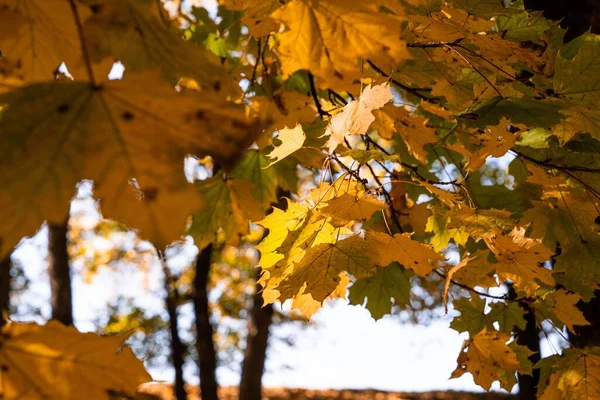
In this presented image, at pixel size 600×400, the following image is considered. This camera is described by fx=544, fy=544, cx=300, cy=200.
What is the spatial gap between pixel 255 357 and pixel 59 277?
9.81 feet

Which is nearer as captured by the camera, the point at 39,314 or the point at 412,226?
the point at 412,226

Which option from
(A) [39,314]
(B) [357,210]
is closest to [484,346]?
(B) [357,210]

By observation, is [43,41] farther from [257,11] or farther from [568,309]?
[568,309]

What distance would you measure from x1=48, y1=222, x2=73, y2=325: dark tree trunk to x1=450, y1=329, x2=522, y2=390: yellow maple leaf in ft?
20.9

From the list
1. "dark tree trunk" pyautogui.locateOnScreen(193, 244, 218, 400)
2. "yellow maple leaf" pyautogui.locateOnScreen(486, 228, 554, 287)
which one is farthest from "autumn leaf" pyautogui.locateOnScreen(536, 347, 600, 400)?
"dark tree trunk" pyautogui.locateOnScreen(193, 244, 218, 400)

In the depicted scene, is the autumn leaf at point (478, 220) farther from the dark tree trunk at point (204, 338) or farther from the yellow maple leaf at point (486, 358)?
the dark tree trunk at point (204, 338)

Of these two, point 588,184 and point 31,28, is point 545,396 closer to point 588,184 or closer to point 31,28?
point 588,184

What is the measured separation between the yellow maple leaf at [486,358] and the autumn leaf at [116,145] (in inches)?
69.3

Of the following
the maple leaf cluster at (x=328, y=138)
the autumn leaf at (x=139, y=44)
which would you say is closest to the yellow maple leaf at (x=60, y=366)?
the maple leaf cluster at (x=328, y=138)

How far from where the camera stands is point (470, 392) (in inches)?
379

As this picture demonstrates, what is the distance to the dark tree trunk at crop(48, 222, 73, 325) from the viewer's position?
7430 mm

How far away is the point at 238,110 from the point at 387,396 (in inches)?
373

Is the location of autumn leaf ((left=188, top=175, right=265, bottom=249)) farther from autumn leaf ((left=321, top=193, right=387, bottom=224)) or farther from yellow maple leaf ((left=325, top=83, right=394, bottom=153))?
yellow maple leaf ((left=325, top=83, right=394, bottom=153))

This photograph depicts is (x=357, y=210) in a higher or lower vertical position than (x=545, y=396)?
higher
